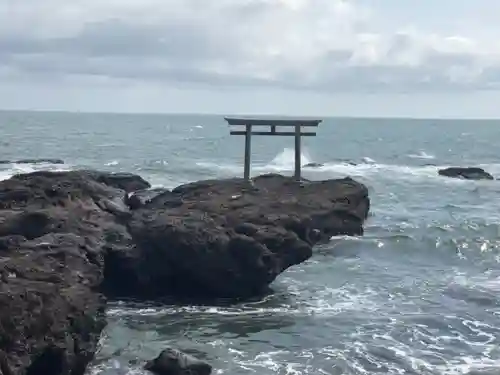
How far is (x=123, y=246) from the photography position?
22031mm

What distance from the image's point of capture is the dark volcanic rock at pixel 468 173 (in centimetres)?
6287

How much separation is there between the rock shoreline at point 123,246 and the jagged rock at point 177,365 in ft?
4.85

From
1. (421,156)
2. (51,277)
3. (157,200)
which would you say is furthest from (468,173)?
(51,277)

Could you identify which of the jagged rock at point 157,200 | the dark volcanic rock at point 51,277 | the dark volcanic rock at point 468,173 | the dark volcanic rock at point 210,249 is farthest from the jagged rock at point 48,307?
the dark volcanic rock at point 468,173

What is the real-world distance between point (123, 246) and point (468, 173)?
156 ft

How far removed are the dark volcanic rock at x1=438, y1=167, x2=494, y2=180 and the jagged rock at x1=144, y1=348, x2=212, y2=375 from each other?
50.2m

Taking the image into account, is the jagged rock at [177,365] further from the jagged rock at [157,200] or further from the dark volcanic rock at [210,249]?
the jagged rock at [157,200]

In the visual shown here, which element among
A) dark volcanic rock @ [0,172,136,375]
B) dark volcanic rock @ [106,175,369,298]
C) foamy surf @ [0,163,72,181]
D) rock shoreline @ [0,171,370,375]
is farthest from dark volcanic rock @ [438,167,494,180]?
dark volcanic rock @ [0,172,136,375]

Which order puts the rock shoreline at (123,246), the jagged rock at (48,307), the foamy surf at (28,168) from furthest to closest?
the foamy surf at (28,168), the rock shoreline at (123,246), the jagged rock at (48,307)

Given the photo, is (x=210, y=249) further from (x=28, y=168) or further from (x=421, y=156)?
(x=421, y=156)

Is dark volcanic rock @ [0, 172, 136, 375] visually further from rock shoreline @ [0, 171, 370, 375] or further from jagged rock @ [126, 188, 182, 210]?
jagged rock @ [126, 188, 182, 210]

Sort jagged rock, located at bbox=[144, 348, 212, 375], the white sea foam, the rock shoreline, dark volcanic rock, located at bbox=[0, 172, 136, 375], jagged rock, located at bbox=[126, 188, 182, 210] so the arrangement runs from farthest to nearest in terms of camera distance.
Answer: the white sea foam
jagged rock, located at bbox=[126, 188, 182, 210]
jagged rock, located at bbox=[144, 348, 212, 375]
the rock shoreline
dark volcanic rock, located at bbox=[0, 172, 136, 375]

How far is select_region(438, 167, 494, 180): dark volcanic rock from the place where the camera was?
206 feet

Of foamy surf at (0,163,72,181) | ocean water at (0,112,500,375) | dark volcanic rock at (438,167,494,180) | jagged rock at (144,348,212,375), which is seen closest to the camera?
jagged rock at (144,348,212,375)
